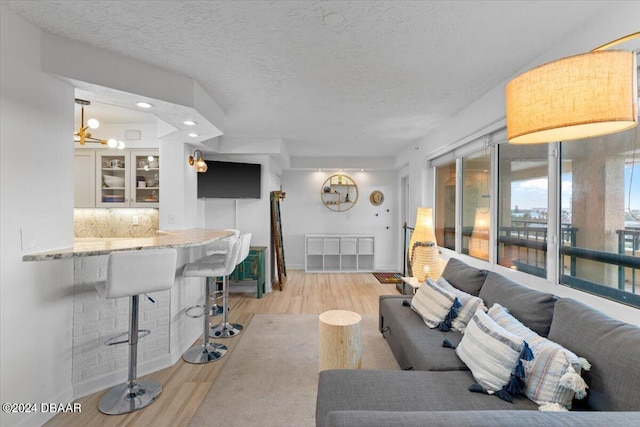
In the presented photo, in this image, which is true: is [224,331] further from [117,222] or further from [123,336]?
[117,222]

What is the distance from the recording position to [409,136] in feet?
15.3

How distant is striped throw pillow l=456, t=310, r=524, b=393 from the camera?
5.16 feet

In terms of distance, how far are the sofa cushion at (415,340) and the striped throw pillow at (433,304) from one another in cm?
6

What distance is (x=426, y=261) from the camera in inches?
144

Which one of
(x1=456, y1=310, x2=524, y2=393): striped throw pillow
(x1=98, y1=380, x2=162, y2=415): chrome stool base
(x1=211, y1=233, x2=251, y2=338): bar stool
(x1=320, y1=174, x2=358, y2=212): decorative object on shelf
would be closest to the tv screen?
(x1=211, y1=233, x2=251, y2=338): bar stool

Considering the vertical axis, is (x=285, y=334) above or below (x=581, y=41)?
below

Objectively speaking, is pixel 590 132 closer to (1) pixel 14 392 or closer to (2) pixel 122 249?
(2) pixel 122 249

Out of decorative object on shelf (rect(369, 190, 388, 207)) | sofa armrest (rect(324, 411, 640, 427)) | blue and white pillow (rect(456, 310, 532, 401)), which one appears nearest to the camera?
sofa armrest (rect(324, 411, 640, 427))

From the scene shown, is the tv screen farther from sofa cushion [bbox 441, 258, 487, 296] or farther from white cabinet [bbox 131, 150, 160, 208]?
sofa cushion [bbox 441, 258, 487, 296]

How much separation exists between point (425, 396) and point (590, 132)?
139 centimetres

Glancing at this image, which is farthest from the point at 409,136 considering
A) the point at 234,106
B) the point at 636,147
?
the point at 636,147

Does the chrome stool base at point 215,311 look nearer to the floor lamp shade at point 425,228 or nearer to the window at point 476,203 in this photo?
the floor lamp shade at point 425,228

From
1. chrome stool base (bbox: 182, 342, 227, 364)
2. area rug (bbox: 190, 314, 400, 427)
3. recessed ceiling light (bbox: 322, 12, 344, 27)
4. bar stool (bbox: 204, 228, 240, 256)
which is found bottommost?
area rug (bbox: 190, 314, 400, 427)

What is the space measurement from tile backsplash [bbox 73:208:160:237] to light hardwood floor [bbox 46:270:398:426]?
169 centimetres
